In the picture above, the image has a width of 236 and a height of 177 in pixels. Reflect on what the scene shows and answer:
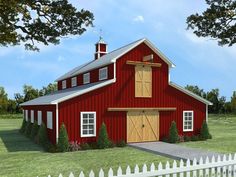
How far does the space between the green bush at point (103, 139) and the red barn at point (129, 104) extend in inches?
23.4

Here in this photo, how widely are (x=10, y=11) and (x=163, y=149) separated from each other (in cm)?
1272

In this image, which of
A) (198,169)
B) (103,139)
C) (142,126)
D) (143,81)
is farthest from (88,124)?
(198,169)

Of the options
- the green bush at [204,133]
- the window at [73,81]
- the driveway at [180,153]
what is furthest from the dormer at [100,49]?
Result: the driveway at [180,153]

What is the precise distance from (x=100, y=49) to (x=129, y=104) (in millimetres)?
14120

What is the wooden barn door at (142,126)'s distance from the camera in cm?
2408

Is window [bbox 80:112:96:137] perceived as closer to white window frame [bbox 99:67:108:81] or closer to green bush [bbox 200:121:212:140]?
white window frame [bbox 99:67:108:81]

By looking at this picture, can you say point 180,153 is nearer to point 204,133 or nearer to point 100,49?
point 204,133

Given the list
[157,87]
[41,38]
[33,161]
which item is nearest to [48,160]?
[33,161]

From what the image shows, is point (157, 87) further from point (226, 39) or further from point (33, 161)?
point (33, 161)

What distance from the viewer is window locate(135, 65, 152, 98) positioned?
2464 cm

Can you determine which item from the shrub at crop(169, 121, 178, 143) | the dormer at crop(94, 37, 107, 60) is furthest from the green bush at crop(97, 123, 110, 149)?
the dormer at crop(94, 37, 107, 60)

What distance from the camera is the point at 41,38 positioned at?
1852cm

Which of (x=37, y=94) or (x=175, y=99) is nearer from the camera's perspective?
(x=175, y=99)

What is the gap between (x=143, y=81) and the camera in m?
25.0
